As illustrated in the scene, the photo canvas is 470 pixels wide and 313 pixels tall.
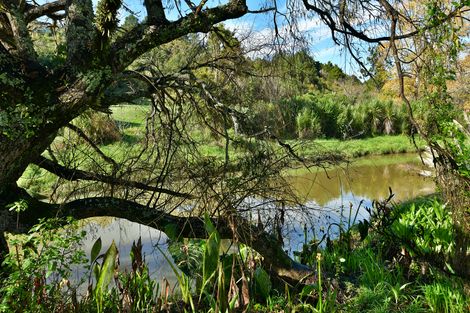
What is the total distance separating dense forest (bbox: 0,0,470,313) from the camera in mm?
2541

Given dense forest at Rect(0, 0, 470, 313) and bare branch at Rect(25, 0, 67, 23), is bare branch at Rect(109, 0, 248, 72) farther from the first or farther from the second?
bare branch at Rect(25, 0, 67, 23)

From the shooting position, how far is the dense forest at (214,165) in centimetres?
254

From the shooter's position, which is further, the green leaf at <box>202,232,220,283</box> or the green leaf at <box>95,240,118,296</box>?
the green leaf at <box>95,240,118,296</box>

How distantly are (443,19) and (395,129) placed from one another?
57.1 feet

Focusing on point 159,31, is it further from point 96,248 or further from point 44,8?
point 44,8

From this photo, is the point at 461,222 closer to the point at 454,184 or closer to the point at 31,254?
the point at 454,184

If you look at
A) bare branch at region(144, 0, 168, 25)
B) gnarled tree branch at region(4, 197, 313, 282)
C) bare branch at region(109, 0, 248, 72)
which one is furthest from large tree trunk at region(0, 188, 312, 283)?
bare branch at region(144, 0, 168, 25)

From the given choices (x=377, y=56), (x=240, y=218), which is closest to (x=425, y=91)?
(x=377, y=56)

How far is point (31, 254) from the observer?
2553 mm

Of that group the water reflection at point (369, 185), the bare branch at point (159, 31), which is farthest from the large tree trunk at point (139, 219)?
the water reflection at point (369, 185)

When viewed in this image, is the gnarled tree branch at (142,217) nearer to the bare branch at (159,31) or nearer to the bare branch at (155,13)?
the bare branch at (159,31)

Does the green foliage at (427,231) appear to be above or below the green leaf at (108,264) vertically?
below

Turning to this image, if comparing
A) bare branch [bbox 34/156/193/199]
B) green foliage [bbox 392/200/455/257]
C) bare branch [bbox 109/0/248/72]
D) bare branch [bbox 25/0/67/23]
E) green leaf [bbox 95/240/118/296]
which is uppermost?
bare branch [bbox 25/0/67/23]

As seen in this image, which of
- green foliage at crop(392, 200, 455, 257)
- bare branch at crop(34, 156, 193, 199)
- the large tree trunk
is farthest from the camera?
green foliage at crop(392, 200, 455, 257)
